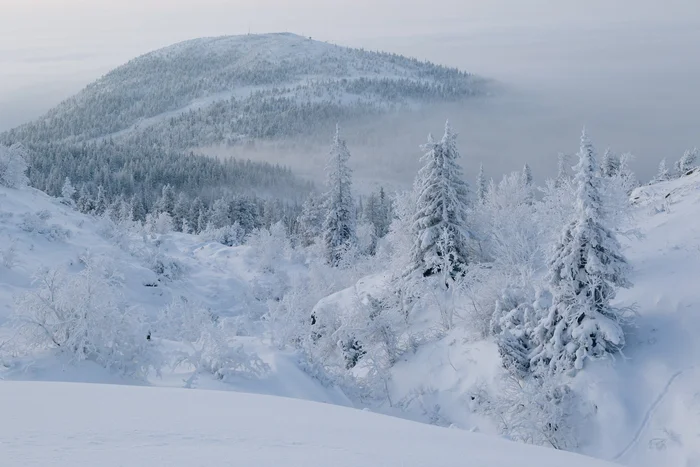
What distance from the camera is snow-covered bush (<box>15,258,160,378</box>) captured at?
37.9 ft

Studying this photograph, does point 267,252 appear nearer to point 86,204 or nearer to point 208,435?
point 208,435

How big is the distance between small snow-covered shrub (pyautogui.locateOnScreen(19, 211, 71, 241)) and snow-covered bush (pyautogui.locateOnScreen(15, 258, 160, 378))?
47.4 feet

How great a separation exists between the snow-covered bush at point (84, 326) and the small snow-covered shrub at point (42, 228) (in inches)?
568

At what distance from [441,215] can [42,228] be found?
19.4 meters

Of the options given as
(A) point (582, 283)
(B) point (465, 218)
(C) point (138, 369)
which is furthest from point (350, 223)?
(C) point (138, 369)

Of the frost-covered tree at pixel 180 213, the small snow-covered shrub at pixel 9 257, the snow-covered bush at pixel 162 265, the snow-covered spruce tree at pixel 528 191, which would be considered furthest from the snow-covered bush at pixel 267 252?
the frost-covered tree at pixel 180 213

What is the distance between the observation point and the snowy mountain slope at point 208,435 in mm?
4680

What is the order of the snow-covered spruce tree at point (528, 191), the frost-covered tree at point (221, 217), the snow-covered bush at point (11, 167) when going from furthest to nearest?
the frost-covered tree at point (221, 217) < the snow-covered spruce tree at point (528, 191) < the snow-covered bush at point (11, 167)

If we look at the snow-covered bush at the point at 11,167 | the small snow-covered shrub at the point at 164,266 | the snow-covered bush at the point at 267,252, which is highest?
the snow-covered bush at the point at 11,167

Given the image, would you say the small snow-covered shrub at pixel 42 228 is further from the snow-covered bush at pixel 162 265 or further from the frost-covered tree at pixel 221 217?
the frost-covered tree at pixel 221 217

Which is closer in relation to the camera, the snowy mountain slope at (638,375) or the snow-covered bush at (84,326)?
the snow-covered bush at (84,326)

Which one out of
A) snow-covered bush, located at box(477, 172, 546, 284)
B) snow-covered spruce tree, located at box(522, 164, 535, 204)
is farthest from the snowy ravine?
snow-covered spruce tree, located at box(522, 164, 535, 204)

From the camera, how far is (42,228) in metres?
25.2

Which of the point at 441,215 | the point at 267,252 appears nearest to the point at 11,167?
the point at 267,252
